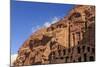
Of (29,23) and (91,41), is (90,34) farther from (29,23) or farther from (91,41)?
(29,23)

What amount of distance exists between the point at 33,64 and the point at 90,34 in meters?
0.75

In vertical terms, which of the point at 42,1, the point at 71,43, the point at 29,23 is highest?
the point at 42,1

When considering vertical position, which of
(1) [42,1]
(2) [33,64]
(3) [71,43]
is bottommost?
(2) [33,64]

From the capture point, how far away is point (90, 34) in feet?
8.89

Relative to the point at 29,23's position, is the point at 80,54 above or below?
below

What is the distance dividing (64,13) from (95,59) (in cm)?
66
